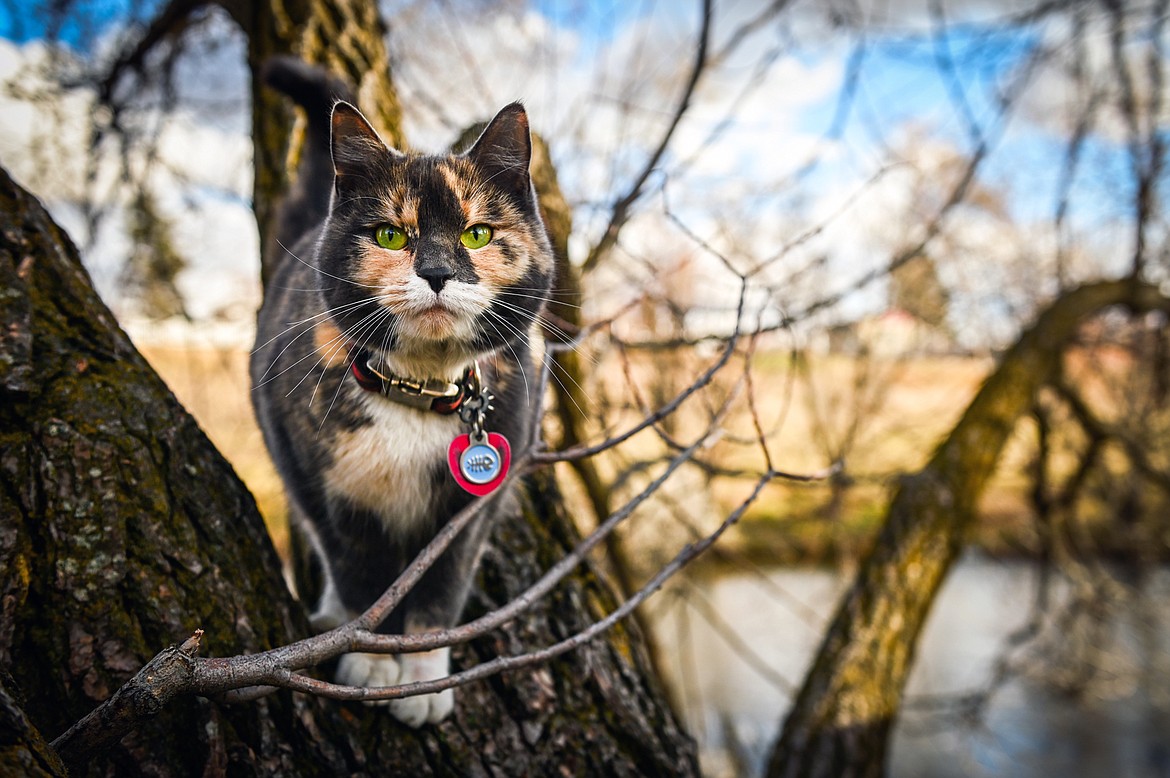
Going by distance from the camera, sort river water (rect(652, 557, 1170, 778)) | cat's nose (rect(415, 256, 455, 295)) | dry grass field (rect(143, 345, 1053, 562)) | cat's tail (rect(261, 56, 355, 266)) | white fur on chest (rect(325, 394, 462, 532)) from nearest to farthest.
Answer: cat's nose (rect(415, 256, 455, 295)) < white fur on chest (rect(325, 394, 462, 532)) < cat's tail (rect(261, 56, 355, 266)) < dry grass field (rect(143, 345, 1053, 562)) < river water (rect(652, 557, 1170, 778))

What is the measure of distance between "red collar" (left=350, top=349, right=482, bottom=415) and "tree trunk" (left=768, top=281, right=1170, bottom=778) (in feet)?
4.58

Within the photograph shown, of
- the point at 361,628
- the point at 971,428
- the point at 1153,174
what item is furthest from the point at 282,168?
the point at 1153,174

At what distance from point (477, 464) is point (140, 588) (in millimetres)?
527

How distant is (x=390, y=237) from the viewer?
120cm

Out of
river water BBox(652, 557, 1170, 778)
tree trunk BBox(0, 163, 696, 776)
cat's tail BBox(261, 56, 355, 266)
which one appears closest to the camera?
tree trunk BBox(0, 163, 696, 776)

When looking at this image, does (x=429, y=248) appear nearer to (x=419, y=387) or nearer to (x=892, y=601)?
(x=419, y=387)

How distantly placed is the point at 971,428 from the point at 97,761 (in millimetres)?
2688

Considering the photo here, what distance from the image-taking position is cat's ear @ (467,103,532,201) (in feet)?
3.99

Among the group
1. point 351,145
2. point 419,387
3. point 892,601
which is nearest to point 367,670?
point 419,387

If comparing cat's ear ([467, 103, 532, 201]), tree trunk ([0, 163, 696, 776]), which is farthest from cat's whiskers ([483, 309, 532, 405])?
tree trunk ([0, 163, 696, 776])

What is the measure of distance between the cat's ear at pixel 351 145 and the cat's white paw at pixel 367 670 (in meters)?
0.92

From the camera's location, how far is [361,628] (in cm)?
98

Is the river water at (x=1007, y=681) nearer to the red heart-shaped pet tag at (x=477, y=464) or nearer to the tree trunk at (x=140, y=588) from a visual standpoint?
the tree trunk at (x=140, y=588)

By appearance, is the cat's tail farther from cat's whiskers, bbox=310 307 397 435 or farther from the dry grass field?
the dry grass field
